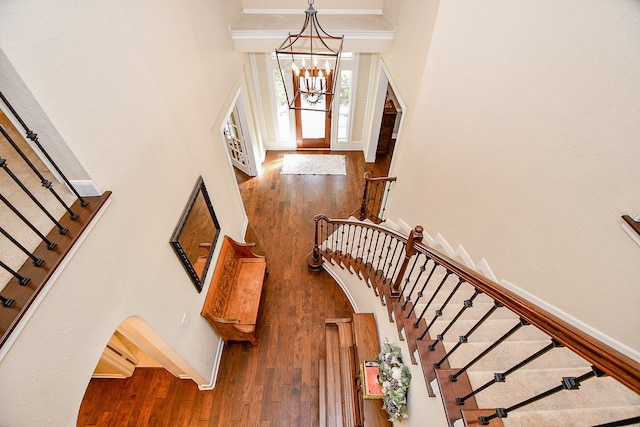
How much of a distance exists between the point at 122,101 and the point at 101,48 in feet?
1.02

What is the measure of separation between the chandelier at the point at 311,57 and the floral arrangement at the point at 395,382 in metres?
2.32

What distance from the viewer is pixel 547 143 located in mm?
1998

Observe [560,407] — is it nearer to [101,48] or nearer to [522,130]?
[522,130]

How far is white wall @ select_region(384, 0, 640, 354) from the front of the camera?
5.22ft

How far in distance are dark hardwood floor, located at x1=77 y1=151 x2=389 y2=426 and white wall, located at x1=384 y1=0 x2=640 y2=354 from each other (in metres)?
2.32

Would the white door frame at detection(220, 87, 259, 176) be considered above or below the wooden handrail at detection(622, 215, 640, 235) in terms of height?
above

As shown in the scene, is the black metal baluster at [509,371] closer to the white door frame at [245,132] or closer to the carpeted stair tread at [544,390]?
the carpeted stair tread at [544,390]

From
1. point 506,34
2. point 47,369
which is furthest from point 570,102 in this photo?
point 47,369

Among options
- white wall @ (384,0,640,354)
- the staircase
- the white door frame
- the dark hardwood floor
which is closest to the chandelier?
the white door frame

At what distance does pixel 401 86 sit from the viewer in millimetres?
4152

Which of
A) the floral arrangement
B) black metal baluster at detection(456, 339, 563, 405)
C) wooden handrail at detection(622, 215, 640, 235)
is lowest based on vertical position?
black metal baluster at detection(456, 339, 563, 405)

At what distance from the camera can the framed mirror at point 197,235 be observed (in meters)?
2.71

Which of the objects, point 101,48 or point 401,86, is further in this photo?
point 401,86

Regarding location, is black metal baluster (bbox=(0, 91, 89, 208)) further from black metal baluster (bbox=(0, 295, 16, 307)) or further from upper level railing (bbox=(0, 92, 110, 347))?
black metal baluster (bbox=(0, 295, 16, 307))
